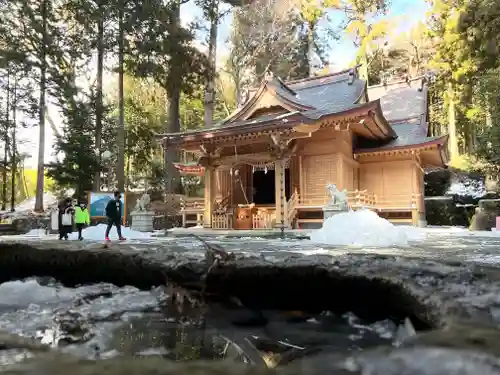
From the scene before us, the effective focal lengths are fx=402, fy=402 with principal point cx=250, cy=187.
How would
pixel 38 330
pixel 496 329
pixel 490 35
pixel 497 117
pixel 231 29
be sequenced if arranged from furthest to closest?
pixel 231 29 → pixel 490 35 → pixel 497 117 → pixel 38 330 → pixel 496 329

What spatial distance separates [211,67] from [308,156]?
9.05 metres

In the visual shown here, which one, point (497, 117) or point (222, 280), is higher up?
point (497, 117)

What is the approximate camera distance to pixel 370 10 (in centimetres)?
2778

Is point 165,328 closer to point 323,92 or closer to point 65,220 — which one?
point 65,220

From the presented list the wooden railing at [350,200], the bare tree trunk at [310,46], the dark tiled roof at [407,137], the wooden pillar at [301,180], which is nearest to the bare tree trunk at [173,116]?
the wooden pillar at [301,180]

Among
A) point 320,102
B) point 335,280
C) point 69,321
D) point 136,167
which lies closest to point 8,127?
point 136,167

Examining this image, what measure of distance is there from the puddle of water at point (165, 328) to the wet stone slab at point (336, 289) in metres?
0.22

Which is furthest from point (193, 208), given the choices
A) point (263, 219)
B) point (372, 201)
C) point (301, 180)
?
point (372, 201)

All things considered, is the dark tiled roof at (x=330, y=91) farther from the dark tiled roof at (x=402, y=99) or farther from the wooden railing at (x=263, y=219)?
the wooden railing at (x=263, y=219)

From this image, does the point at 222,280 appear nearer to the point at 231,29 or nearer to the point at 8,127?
the point at 8,127

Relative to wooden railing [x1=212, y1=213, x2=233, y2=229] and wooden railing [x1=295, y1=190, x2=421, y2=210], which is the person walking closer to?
wooden railing [x1=212, y1=213, x2=233, y2=229]

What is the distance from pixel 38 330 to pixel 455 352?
3.71 m

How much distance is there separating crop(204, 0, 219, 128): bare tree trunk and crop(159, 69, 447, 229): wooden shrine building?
504cm

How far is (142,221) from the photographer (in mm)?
15430
